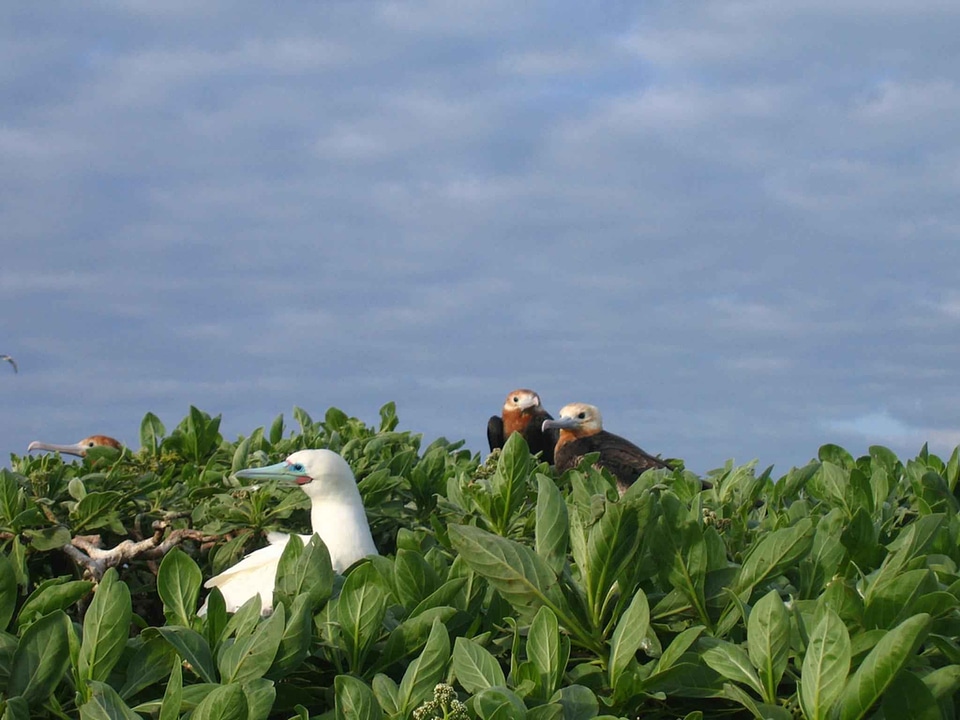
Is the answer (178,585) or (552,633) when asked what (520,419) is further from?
(552,633)

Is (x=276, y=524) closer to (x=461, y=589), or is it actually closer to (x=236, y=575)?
(x=236, y=575)

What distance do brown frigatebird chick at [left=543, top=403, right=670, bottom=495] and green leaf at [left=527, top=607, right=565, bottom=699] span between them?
5548 millimetres

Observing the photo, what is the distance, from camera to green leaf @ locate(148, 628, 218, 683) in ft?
8.31

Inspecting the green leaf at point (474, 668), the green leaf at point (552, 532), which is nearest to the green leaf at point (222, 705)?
the green leaf at point (474, 668)

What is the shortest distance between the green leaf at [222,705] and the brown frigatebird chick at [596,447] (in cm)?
582

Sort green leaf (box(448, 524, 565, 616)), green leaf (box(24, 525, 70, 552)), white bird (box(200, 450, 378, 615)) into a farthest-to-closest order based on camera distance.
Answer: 1. white bird (box(200, 450, 378, 615))
2. green leaf (box(24, 525, 70, 552))
3. green leaf (box(448, 524, 565, 616))

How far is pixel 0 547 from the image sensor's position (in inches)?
191

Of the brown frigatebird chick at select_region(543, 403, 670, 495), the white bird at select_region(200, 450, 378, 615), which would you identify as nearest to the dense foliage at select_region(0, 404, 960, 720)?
the white bird at select_region(200, 450, 378, 615)

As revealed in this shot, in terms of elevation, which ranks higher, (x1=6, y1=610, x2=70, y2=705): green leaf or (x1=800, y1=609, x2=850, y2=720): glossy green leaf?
(x1=800, y1=609, x2=850, y2=720): glossy green leaf

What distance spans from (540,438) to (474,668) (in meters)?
12.1

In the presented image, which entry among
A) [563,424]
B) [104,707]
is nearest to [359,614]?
[104,707]

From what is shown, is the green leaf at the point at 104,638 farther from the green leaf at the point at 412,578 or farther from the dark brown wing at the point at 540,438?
the dark brown wing at the point at 540,438

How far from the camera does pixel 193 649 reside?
2564 millimetres

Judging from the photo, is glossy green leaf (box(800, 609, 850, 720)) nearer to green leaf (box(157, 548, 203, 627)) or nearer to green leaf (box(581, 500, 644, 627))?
green leaf (box(581, 500, 644, 627))
